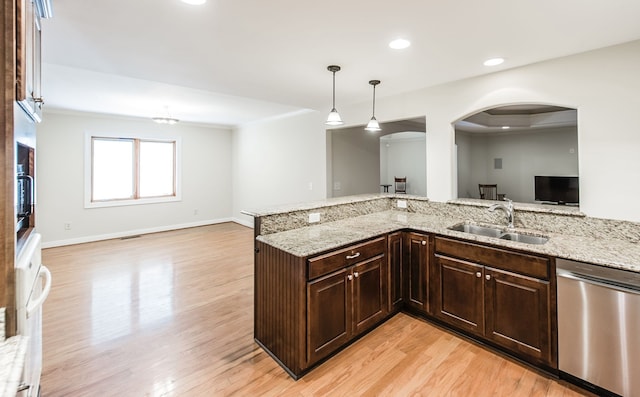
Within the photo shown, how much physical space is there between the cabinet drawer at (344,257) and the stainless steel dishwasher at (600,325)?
127 centimetres

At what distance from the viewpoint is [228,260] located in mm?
4812

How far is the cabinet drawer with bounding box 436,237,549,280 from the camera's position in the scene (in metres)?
2.10

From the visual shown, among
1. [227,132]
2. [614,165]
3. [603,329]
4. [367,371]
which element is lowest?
[367,371]

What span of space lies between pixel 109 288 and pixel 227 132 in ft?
16.5

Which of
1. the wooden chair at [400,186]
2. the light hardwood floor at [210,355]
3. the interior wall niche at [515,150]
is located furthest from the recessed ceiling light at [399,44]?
the wooden chair at [400,186]

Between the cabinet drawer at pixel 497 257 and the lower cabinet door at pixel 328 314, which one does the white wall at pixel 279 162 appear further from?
the lower cabinet door at pixel 328 314

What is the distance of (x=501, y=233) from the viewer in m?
2.77

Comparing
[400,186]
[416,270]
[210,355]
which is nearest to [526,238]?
[416,270]

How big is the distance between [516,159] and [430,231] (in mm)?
8013

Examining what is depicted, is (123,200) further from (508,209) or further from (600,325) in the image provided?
(600,325)

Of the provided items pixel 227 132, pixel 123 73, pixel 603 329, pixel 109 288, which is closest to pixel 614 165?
pixel 603 329

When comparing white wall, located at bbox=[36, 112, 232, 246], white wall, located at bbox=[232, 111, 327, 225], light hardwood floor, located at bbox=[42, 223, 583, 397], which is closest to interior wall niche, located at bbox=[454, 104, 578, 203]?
white wall, located at bbox=[232, 111, 327, 225]

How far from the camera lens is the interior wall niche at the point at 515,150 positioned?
686cm

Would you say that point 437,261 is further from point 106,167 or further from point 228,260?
point 106,167
